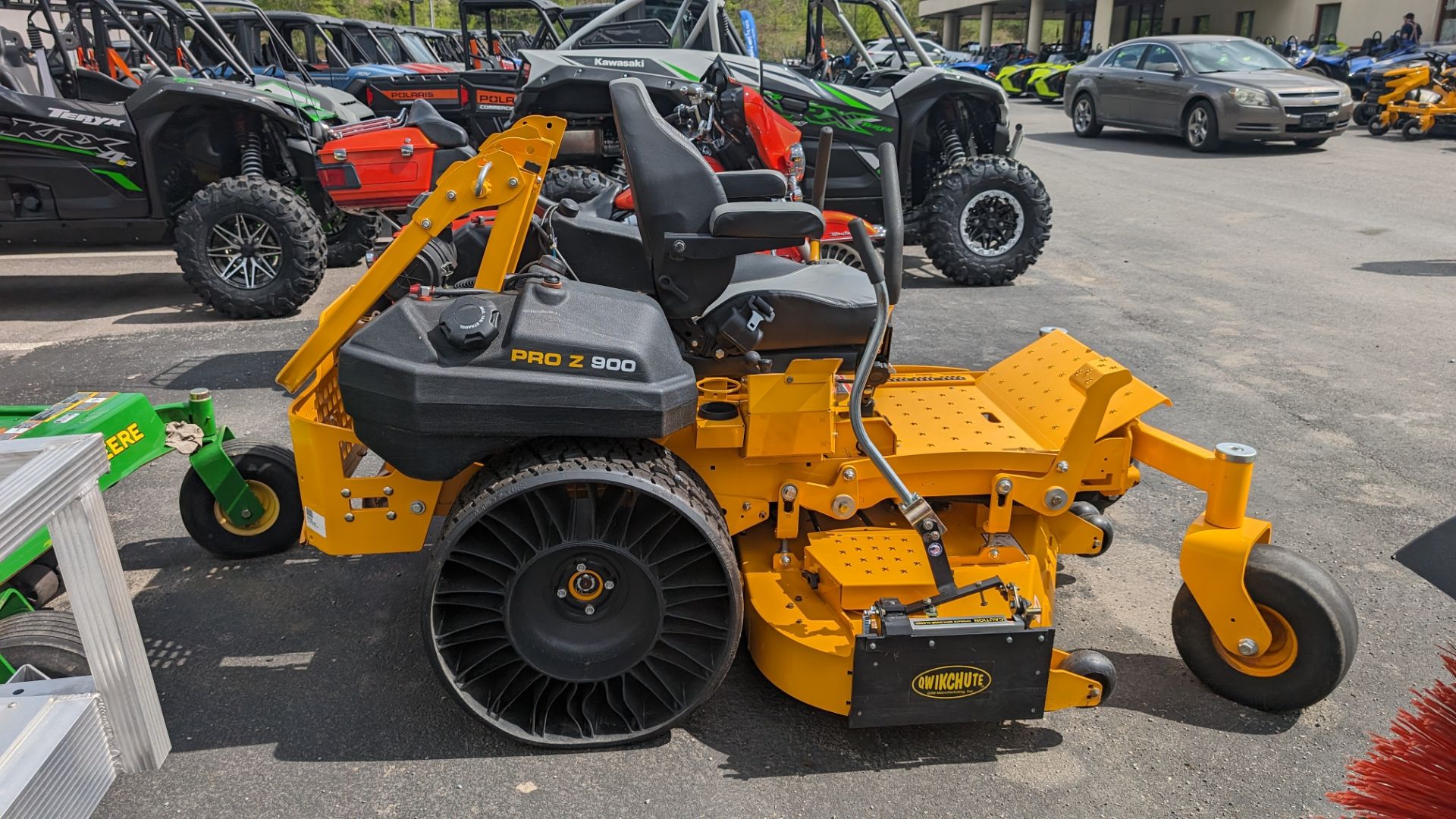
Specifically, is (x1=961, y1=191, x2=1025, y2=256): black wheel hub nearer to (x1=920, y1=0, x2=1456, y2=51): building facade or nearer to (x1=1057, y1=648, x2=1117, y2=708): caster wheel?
(x1=1057, y1=648, x2=1117, y2=708): caster wheel

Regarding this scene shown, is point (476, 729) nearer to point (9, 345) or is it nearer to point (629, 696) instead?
point (629, 696)

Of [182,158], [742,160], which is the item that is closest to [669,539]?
[742,160]

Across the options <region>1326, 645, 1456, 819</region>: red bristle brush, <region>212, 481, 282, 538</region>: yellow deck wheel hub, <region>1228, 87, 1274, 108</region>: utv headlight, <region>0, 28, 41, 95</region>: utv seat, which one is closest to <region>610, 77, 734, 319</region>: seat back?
<region>212, 481, 282, 538</region>: yellow deck wheel hub

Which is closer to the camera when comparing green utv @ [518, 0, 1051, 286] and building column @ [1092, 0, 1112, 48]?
green utv @ [518, 0, 1051, 286]

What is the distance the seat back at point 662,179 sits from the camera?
3.31 metres

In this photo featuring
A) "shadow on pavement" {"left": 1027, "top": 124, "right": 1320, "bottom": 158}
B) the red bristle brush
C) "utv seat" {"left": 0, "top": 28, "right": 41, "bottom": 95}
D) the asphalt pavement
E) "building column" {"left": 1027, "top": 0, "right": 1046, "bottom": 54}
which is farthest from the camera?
"building column" {"left": 1027, "top": 0, "right": 1046, "bottom": 54}

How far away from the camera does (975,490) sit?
3.21 metres

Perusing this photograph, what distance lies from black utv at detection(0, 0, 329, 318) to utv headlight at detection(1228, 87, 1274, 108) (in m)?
12.3

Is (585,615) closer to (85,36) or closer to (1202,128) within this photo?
(85,36)

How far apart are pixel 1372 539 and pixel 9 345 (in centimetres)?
794

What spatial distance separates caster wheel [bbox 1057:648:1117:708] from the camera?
289 centimetres

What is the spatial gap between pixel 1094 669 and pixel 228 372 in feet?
17.5

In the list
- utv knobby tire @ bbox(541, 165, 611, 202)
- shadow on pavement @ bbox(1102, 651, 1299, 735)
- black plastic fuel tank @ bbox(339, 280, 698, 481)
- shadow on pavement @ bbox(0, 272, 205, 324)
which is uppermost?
black plastic fuel tank @ bbox(339, 280, 698, 481)

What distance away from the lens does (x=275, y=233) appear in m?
7.21
